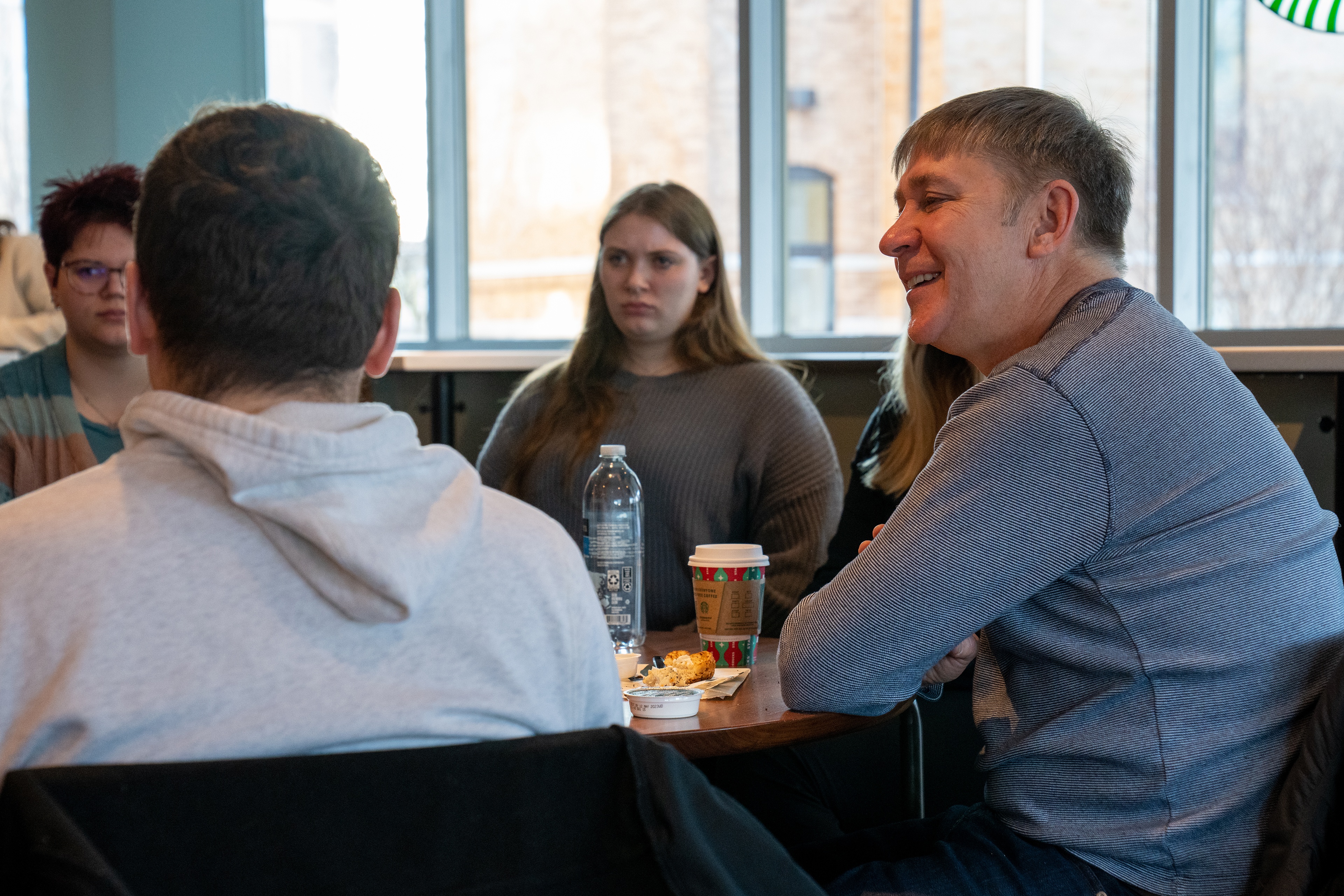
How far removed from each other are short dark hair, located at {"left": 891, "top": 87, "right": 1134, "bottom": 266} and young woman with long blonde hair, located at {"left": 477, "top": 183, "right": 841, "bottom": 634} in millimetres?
1234

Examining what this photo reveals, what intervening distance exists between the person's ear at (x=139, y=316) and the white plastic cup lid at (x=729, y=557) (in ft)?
2.84

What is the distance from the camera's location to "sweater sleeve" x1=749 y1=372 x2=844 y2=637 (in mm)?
2543

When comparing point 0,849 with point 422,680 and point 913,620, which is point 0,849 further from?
point 913,620

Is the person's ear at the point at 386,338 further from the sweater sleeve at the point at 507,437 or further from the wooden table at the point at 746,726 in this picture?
the sweater sleeve at the point at 507,437

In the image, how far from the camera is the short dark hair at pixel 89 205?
222 centimetres

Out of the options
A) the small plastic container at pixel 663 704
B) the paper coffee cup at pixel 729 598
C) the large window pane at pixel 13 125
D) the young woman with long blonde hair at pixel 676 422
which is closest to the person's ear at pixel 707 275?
the young woman with long blonde hair at pixel 676 422

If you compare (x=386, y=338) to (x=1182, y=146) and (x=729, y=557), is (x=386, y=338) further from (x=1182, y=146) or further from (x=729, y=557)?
(x=1182, y=146)

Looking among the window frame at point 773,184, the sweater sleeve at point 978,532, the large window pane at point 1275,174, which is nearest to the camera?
the sweater sleeve at point 978,532

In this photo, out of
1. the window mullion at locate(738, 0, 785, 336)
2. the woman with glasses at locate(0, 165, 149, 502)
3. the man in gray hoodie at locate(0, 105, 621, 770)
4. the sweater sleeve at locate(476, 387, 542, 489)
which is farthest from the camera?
the window mullion at locate(738, 0, 785, 336)

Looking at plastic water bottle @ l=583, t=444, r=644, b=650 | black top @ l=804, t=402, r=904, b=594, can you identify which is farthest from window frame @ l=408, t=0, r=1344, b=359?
plastic water bottle @ l=583, t=444, r=644, b=650

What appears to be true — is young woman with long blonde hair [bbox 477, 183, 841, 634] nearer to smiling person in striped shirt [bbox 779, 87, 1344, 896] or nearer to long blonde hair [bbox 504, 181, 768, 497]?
long blonde hair [bbox 504, 181, 768, 497]

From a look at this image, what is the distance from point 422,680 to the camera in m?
0.79

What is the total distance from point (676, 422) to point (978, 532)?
154 cm

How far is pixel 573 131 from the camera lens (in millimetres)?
4418
